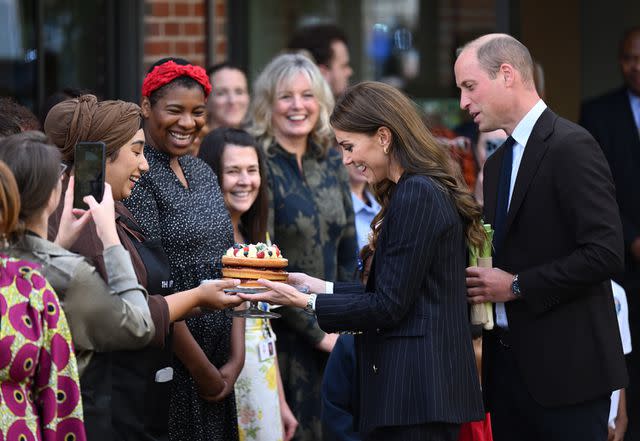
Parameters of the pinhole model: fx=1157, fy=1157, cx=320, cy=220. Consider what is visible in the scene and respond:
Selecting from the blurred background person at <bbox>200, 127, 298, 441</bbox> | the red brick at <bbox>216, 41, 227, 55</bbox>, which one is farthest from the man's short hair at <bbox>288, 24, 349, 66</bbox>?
the blurred background person at <bbox>200, 127, 298, 441</bbox>

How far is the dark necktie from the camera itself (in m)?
4.37

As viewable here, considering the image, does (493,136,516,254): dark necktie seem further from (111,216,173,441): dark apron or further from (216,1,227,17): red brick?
(216,1,227,17): red brick

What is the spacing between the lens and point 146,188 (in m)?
4.48

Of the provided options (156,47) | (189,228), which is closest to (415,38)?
(156,47)

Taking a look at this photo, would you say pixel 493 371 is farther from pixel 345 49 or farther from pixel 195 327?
pixel 345 49

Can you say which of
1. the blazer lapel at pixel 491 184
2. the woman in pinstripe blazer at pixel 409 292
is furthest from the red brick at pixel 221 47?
the woman in pinstripe blazer at pixel 409 292

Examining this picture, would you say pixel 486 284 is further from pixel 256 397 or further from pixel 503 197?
pixel 256 397

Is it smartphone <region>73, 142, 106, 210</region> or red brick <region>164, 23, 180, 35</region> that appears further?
red brick <region>164, 23, 180, 35</region>

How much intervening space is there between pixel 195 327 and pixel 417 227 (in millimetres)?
1272

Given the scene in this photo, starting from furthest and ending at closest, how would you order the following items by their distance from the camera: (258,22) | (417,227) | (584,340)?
(258,22)
(584,340)
(417,227)

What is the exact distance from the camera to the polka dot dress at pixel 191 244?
14.7 ft

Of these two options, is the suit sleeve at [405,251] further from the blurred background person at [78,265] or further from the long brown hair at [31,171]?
the long brown hair at [31,171]

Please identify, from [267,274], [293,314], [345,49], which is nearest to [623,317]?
[293,314]

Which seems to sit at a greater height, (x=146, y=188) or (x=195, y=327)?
(x=146, y=188)
